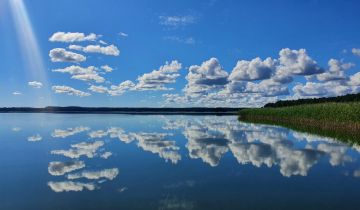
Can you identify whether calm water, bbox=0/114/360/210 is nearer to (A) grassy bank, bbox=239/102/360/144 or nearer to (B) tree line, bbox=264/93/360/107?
(A) grassy bank, bbox=239/102/360/144

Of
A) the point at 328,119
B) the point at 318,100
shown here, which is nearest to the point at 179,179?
the point at 328,119

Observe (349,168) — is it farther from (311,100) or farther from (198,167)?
(311,100)

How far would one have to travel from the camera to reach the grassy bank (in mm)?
26850

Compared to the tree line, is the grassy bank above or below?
below

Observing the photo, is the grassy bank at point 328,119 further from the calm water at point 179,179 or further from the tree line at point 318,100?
the tree line at point 318,100

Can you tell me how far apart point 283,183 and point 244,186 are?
1.14 meters

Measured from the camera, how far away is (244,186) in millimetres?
9633

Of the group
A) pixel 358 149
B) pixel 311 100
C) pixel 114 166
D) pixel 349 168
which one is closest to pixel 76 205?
pixel 114 166

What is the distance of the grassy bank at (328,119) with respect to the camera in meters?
26.9

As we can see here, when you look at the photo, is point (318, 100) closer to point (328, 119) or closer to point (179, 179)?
point (328, 119)

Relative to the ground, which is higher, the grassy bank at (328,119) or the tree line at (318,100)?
the tree line at (318,100)


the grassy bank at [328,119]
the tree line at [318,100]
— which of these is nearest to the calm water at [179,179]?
the grassy bank at [328,119]

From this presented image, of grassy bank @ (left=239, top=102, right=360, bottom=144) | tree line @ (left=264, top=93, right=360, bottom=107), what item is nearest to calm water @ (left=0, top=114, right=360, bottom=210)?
grassy bank @ (left=239, top=102, right=360, bottom=144)

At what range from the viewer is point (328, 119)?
32406 mm
